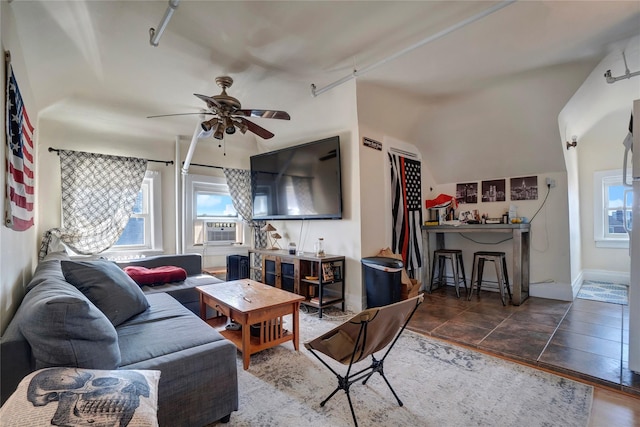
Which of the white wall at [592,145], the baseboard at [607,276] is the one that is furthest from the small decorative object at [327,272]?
the baseboard at [607,276]

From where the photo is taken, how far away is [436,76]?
3.13m

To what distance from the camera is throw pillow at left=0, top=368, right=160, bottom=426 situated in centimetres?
86

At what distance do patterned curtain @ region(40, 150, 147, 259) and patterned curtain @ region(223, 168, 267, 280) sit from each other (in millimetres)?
1383

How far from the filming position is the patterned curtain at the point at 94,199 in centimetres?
362

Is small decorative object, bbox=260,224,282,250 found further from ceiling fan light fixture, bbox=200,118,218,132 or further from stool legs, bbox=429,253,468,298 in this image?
stool legs, bbox=429,253,468,298

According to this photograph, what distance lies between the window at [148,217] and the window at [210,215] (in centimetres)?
41

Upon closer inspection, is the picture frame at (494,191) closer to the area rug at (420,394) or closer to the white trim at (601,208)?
the white trim at (601,208)

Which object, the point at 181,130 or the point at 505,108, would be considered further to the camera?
the point at 181,130

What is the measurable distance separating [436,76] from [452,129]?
Answer: 134 cm

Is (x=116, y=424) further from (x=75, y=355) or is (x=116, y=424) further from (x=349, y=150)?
(x=349, y=150)

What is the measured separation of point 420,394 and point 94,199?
14.3 feet

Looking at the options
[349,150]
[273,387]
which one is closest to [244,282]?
[273,387]

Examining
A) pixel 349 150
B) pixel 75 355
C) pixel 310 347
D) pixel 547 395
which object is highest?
pixel 349 150

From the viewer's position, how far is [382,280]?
3.37m
